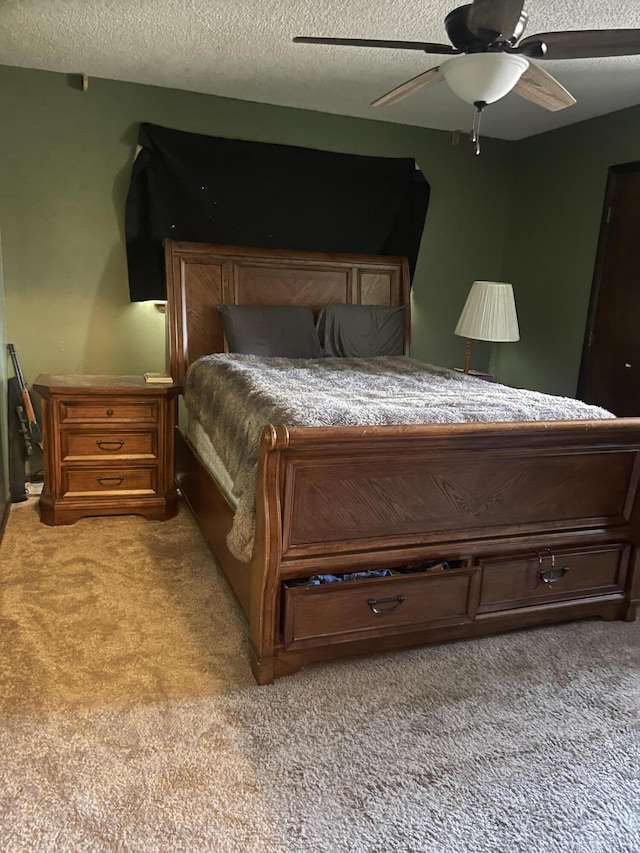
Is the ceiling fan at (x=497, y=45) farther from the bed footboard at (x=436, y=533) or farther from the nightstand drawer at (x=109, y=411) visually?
the nightstand drawer at (x=109, y=411)

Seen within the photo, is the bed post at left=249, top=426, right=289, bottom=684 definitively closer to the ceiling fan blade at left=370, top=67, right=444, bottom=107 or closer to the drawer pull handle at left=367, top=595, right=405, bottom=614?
the drawer pull handle at left=367, top=595, right=405, bottom=614

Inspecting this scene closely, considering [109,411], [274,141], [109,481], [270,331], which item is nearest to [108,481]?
[109,481]

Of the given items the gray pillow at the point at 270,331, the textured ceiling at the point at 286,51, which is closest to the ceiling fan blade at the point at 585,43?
the textured ceiling at the point at 286,51

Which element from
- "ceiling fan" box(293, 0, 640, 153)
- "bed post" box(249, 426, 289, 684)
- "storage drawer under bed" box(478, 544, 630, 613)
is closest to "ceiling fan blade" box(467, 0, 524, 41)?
"ceiling fan" box(293, 0, 640, 153)

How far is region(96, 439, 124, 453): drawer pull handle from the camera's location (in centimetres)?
A: 319

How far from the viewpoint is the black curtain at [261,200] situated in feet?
12.0

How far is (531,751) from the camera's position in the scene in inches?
69.9

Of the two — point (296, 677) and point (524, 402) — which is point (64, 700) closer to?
point (296, 677)

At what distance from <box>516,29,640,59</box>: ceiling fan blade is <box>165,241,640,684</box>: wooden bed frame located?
1147 millimetres

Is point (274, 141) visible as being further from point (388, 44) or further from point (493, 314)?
point (388, 44)

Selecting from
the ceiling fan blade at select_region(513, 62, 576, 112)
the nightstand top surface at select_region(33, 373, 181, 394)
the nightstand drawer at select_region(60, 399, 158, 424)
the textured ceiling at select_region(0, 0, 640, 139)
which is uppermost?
the textured ceiling at select_region(0, 0, 640, 139)

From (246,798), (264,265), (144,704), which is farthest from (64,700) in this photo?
(264,265)

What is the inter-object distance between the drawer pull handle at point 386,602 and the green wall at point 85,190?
2339 mm

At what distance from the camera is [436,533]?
7.14 feet
